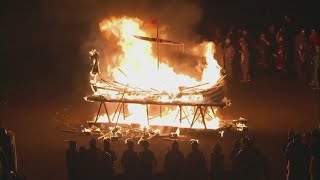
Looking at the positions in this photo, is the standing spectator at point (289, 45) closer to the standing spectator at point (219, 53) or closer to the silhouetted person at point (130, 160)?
the standing spectator at point (219, 53)

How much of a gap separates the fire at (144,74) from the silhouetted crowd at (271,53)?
5.93m

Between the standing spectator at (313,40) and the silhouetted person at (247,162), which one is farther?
the standing spectator at (313,40)

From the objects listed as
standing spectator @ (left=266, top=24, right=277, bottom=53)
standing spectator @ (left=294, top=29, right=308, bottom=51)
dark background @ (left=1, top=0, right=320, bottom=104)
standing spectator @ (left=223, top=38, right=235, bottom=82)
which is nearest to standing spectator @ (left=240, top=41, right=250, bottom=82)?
standing spectator @ (left=223, top=38, right=235, bottom=82)

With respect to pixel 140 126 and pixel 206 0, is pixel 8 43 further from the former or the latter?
pixel 140 126

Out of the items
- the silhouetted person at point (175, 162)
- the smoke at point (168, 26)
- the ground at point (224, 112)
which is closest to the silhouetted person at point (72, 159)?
the ground at point (224, 112)

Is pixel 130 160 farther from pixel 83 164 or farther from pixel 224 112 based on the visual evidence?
pixel 224 112

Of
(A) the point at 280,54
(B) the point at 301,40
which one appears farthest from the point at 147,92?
(A) the point at 280,54

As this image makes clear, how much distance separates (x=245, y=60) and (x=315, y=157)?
13.2 m

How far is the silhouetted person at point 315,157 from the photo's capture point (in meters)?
9.85

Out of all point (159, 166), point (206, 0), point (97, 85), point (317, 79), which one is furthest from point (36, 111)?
point (206, 0)

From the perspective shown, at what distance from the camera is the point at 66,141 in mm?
14930

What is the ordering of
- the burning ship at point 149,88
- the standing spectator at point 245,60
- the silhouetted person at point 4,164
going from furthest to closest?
1. the standing spectator at point 245,60
2. the burning ship at point 149,88
3. the silhouetted person at point 4,164

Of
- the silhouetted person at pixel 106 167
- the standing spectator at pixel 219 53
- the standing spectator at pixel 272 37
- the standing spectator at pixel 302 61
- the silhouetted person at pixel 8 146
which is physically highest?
the standing spectator at pixel 272 37

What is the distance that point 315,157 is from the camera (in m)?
9.88
